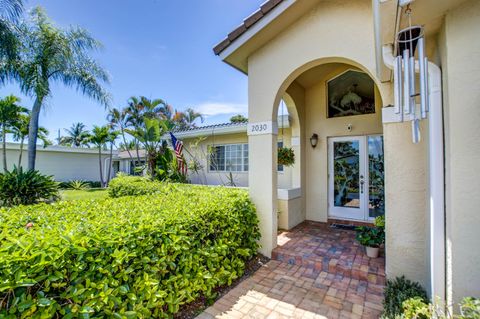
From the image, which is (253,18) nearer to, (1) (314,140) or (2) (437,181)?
(1) (314,140)

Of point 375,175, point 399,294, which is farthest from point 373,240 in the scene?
point 375,175

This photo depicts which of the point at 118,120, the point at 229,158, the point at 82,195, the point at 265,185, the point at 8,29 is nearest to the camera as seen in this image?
the point at 265,185

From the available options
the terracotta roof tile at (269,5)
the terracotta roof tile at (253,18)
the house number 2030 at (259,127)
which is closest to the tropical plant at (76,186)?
the house number 2030 at (259,127)

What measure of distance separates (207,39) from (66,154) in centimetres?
1999

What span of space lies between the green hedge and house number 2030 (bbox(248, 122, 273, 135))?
2030 mm

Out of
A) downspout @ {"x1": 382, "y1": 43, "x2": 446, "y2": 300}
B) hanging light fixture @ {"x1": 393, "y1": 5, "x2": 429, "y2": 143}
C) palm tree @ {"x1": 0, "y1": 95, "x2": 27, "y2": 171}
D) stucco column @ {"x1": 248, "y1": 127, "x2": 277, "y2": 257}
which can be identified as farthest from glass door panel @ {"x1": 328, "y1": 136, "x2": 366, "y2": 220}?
palm tree @ {"x1": 0, "y1": 95, "x2": 27, "y2": 171}

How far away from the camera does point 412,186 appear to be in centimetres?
400

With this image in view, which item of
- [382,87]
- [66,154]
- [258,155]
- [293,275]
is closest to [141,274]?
[293,275]

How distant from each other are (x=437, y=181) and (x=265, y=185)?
3.34m

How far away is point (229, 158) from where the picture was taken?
39.2 feet

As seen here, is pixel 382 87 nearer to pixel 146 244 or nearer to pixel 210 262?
pixel 210 262

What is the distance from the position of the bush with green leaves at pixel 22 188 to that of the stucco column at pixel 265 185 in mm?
9042

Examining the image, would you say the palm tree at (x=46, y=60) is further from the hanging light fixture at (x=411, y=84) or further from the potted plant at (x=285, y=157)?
the hanging light fixture at (x=411, y=84)

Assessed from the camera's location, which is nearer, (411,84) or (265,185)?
(411,84)
